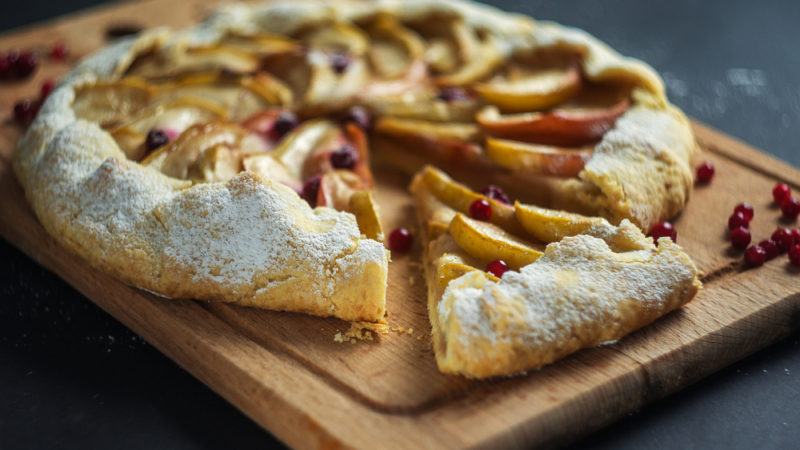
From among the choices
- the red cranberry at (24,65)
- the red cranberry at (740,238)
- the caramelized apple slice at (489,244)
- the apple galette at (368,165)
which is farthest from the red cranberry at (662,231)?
the red cranberry at (24,65)

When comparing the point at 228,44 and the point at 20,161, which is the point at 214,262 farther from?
the point at 228,44

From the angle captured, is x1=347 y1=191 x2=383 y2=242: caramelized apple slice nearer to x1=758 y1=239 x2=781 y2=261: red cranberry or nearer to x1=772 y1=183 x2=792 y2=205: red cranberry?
x1=758 y1=239 x2=781 y2=261: red cranberry

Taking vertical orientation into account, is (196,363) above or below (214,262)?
below

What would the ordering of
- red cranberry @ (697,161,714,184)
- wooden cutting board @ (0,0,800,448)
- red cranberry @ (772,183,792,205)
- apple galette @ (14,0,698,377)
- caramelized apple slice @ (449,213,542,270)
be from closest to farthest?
wooden cutting board @ (0,0,800,448)
apple galette @ (14,0,698,377)
caramelized apple slice @ (449,213,542,270)
red cranberry @ (772,183,792,205)
red cranberry @ (697,161,714,184)

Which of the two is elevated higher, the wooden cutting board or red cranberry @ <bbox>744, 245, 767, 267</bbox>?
red cranberry @ <bbox>744, 245, 767, 267</bbox>

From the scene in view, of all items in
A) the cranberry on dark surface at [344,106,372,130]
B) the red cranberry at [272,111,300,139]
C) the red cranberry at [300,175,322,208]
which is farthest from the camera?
the cranberry on dark surface at [344,106,372,130]

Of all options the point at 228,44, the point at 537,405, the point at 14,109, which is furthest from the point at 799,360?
the point at 14,109

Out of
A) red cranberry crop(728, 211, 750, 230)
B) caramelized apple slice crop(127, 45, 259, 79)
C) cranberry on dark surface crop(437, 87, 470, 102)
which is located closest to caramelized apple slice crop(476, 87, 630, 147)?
cranberry on dark surface crop(437, 87, 470, 102)
